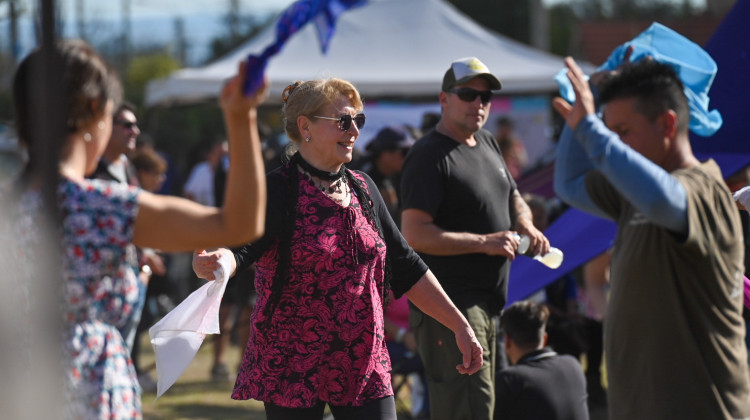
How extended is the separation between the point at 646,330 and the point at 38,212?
165 centimetres

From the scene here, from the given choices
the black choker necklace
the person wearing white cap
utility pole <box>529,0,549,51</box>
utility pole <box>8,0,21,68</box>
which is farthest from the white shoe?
utility pole <box>529,0,549,51</box>

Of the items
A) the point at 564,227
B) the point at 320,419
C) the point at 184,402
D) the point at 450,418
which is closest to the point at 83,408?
the point at 320,419

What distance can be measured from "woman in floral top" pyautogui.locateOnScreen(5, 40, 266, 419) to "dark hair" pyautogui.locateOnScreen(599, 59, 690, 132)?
3.56 ft

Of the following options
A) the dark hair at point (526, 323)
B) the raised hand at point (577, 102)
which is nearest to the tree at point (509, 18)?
the dark hair at point (526, 323)

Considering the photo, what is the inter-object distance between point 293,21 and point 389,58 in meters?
11.9

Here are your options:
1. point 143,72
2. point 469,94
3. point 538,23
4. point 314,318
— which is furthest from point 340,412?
point 143,72

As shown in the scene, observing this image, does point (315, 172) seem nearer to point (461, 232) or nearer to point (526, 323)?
point (461, 232)

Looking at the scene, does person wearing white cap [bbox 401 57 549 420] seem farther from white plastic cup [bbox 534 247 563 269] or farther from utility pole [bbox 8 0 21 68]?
utility pole [bbox 8 0 21 68]

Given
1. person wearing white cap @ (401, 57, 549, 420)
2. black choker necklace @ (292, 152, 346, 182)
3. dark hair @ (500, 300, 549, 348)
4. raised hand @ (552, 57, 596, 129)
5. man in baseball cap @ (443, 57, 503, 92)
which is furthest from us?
dark hair @ (500, 300, 549, 348)

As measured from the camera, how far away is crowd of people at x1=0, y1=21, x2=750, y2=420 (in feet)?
8.02

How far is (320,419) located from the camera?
359 centimetres

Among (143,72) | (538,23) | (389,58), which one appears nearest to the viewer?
(389,58)

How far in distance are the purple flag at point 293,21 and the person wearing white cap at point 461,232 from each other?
5.99 feet

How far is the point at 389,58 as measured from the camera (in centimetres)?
1429
